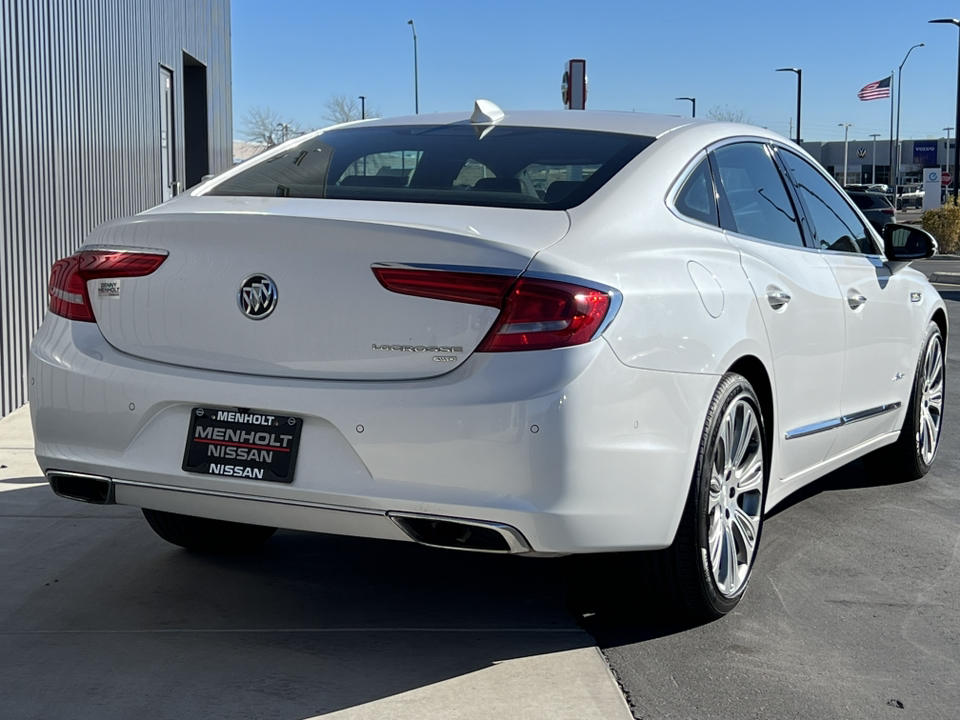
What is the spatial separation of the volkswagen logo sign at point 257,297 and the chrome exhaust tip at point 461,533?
2.18 ft

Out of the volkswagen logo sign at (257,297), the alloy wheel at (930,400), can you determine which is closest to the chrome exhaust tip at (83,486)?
the volkswagen logo sign at (257,297)

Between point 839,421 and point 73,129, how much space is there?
6330mm

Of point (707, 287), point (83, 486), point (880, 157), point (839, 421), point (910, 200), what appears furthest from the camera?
point (880, 157)

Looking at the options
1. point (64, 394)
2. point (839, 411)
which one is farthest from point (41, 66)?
point (839, 411)

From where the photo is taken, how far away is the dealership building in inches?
4540

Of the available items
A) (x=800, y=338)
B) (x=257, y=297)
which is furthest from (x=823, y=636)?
(x=257, y=297)

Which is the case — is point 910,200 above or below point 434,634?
above

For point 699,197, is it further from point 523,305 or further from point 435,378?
point 435,378

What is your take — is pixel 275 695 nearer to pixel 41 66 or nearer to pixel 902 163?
pixel 41 66

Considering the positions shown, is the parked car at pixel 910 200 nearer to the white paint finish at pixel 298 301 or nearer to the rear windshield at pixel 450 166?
the rear windshield at pixel 450 166

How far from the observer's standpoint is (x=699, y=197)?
4254 millimetres

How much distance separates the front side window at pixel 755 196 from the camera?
449 cm

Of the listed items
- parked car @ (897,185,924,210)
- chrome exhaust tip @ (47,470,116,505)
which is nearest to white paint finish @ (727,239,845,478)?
chrome exhaust tip @ (47,470,116,505)

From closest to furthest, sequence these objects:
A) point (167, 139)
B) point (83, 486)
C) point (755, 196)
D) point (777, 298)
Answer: point (83, 486) < point (777, 298) < point (755, 196) < point (167, 139)
